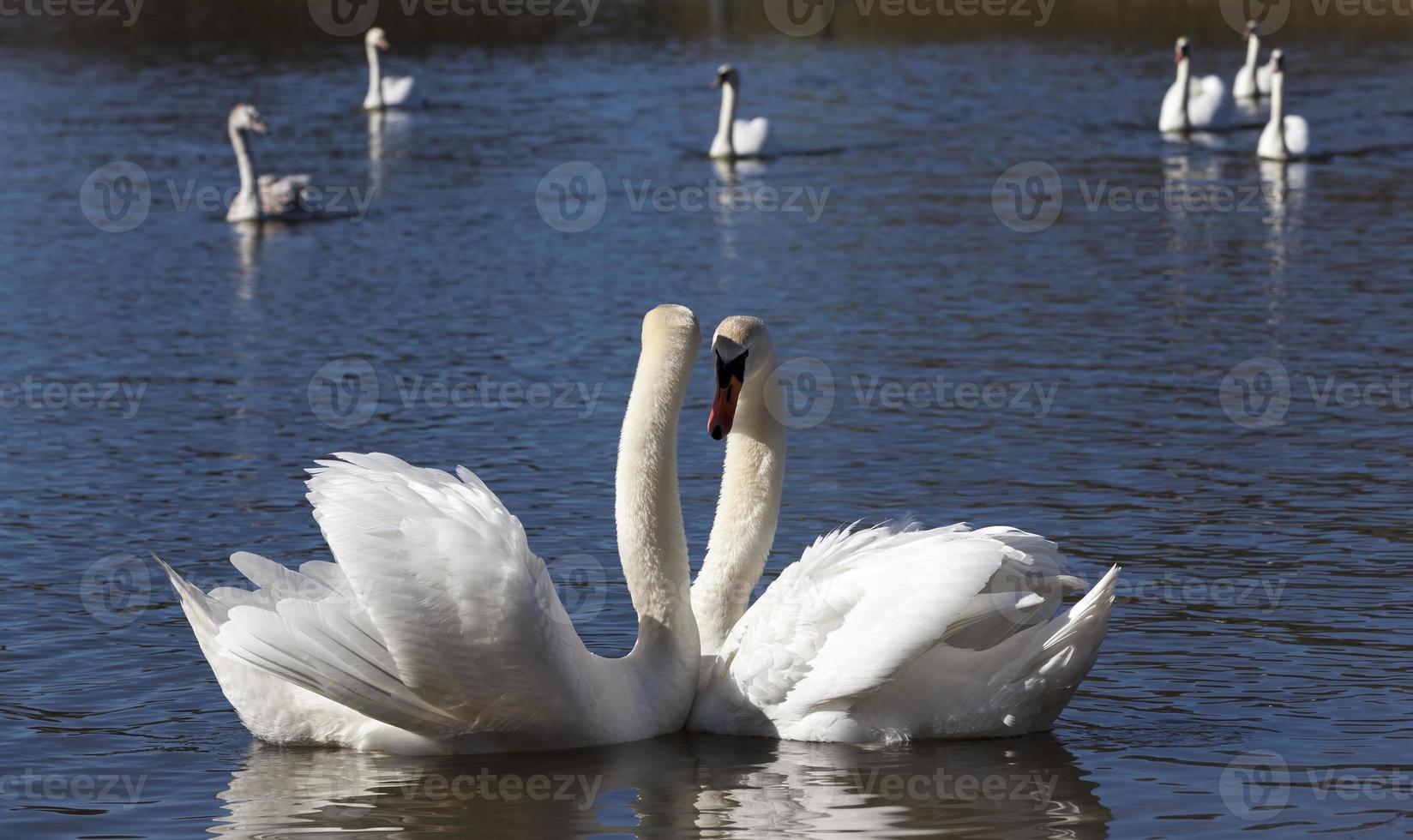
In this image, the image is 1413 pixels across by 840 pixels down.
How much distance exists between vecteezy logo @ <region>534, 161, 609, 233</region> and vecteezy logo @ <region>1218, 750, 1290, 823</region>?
13.6m

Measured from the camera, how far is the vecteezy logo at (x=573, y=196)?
2017cm

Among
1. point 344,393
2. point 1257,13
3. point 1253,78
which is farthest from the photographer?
point 1257,13

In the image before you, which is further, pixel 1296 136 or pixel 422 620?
pixel 1296 136

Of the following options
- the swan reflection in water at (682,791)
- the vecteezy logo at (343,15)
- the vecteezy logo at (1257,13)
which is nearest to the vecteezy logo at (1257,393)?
the swan reflection in water at (682,791)

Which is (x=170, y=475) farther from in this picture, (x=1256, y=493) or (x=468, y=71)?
(x=468, y=71)

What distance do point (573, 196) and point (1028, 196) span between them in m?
4.82

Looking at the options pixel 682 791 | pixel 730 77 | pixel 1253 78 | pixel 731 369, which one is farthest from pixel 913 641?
pixel 1253 78

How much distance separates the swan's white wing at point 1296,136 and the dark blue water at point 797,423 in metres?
0.69

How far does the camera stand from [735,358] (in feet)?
24.4

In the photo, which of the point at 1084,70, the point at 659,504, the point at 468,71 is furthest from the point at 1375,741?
the point at 468,71

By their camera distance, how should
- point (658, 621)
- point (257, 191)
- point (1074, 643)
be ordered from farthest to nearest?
1. point (257, 191)
2. point (658, 621)
3. point (1074, 643)

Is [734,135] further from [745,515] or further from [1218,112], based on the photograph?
[745,515]

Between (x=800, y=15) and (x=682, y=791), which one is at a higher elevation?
(x=800, y=15)

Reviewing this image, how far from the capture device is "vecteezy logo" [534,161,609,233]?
20.2 meters
